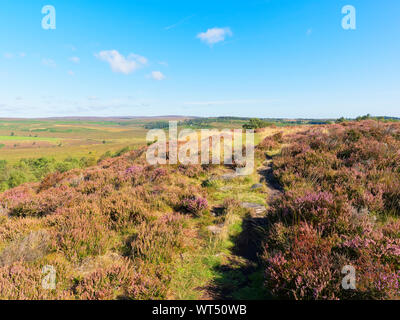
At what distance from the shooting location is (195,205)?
5.86 meters

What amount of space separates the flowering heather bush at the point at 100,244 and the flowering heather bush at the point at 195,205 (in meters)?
0.03

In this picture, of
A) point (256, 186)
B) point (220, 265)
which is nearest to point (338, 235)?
point (220, 265)

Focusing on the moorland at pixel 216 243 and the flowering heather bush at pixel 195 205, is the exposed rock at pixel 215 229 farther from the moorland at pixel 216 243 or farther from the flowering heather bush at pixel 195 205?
the flowering heather bush at pixel 195 205

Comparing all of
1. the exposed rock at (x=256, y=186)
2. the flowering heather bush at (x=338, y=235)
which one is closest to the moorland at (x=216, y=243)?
the flowering heather bush at (x=338, y=235)

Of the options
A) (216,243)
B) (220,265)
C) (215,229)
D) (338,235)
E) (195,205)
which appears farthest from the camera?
(195,205)

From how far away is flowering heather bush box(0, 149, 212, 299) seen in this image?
2996mm

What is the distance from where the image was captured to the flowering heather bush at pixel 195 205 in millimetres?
5848

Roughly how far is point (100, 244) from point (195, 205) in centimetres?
272

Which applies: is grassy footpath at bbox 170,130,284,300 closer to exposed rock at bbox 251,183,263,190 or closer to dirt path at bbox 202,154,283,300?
dirt path at bbox 202,154,283,300

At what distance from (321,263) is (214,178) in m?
5.90

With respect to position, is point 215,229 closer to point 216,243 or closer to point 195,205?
point 216,243

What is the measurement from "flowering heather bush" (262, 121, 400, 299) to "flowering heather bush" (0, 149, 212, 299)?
2.03 meters

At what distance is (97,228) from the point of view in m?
4.45

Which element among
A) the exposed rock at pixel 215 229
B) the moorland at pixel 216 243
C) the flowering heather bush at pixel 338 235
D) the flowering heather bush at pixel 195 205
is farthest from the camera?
the flowering heather bush at pixel 195 205
